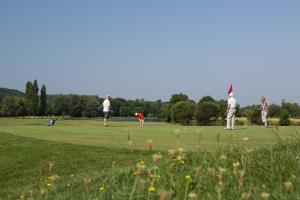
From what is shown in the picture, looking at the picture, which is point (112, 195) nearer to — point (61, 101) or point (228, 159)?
point (228, 159)

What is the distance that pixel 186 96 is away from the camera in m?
98.9

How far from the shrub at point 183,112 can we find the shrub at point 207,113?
2912mm

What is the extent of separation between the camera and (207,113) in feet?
253

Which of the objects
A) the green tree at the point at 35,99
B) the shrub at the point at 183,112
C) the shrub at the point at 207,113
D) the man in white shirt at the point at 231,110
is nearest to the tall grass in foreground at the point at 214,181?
the man in white shirt at the point at 231,110

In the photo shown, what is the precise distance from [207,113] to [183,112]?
6.06 meters

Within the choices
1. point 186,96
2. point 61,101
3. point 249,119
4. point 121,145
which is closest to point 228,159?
point 121,145

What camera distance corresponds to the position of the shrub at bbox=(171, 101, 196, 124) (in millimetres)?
81625

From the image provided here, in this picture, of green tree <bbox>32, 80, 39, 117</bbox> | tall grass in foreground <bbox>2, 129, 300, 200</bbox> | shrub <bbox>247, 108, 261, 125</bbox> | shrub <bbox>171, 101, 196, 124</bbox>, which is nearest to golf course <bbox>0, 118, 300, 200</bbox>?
tall grass in foreground <bbox>2, 129, 300, 200</bbox>

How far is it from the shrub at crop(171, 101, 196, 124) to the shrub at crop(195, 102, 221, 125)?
2.91 meters

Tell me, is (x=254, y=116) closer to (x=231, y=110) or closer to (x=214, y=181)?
(x=231, y=110)

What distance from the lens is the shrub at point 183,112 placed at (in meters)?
81.6

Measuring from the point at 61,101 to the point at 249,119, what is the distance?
93075mm

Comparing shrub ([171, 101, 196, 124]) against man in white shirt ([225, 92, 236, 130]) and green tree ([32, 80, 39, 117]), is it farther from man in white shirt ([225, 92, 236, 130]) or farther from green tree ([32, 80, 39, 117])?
green tree ([32, 80, 39, 117])

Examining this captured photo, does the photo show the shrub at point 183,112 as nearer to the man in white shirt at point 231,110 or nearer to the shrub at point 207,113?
the shrub at point 207,113
